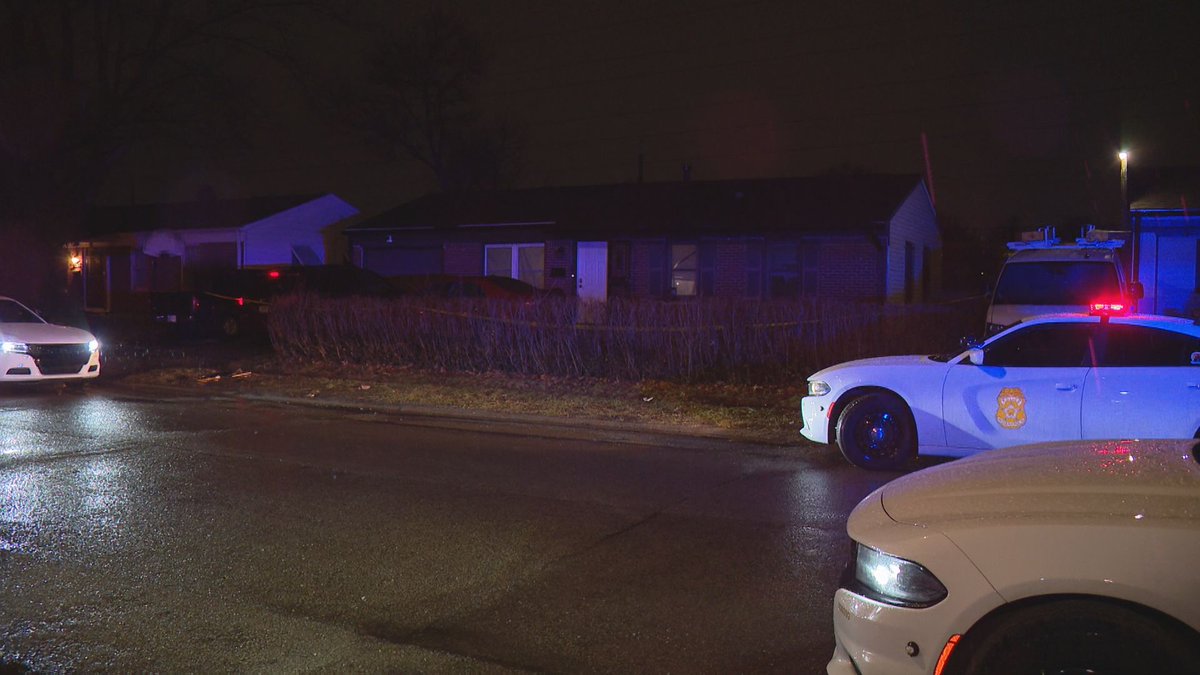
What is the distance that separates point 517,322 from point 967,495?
39.5 ft

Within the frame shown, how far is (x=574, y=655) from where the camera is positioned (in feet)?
14.5

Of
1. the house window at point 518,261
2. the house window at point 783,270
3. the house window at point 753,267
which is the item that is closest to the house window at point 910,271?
the house window at point 783,270

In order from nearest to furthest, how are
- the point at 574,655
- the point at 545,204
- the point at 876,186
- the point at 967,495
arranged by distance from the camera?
the point at 967,495 → the point at 574,655 → the point at 876,186 → the point at 545,204

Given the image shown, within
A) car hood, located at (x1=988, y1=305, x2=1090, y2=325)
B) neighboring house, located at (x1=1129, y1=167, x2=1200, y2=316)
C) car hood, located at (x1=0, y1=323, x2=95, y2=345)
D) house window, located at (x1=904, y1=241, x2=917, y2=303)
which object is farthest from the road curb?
house window, located at (x1=904, y1=241, x2=917, y2=303)

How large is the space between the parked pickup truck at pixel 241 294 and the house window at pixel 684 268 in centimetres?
800

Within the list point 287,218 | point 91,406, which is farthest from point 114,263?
point 91,406

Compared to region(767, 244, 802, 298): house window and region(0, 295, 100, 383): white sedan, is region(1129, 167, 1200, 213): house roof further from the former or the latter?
region(0, 295, 100, 383): white sedan

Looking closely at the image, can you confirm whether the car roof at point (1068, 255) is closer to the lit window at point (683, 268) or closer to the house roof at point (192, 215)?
the lit window at point (683, 268)

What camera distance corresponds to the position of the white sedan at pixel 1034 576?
2.80 metres

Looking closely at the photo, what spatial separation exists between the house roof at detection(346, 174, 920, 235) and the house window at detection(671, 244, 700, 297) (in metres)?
0.64

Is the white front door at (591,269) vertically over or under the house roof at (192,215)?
under

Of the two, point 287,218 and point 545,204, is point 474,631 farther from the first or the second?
point 287,218

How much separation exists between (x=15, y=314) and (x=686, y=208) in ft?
54.9

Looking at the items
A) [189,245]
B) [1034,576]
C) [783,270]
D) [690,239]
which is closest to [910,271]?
[783,270]
